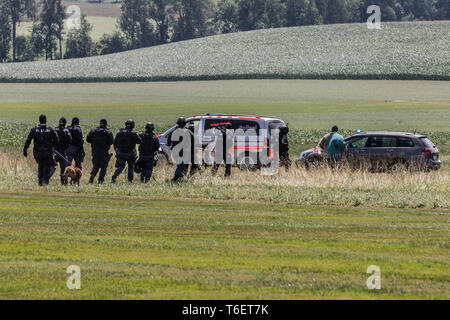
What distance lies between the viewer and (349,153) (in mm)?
26781

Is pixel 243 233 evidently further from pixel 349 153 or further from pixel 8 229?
pixel 349 153

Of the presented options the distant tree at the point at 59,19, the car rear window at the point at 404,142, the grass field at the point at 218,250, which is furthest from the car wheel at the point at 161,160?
the distant tree at the point at 59,19

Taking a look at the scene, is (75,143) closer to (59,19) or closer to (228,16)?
(59,19)

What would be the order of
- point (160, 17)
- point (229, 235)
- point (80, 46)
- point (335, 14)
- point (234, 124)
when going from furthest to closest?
point (335, 14)
point (160, 17)
point (80, 46)
point (234, 124)
point (229, 235)

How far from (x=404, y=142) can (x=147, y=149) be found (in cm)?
827

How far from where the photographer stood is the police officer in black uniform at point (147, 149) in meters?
22.3

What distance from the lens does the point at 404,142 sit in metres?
26.2

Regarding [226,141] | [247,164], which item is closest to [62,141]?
[226,141]

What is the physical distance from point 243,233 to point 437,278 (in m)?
4.24

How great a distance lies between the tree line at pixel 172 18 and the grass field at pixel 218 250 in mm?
135705

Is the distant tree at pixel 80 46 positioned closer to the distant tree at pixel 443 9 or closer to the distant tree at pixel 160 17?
the distant tree at pixel 160 17

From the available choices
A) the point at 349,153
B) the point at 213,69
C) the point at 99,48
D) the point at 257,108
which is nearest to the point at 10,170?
the point at 349,153

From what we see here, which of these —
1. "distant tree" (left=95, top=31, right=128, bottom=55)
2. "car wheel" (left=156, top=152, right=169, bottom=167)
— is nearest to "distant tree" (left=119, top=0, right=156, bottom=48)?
"distant tree" (left=95, top=31, right=128, bottom=55)

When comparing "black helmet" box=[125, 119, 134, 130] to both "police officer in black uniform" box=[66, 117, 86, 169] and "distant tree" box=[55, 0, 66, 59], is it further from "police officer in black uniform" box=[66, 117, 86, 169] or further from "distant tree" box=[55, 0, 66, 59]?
"distant tree" box=[55, 0, 66, 59]
